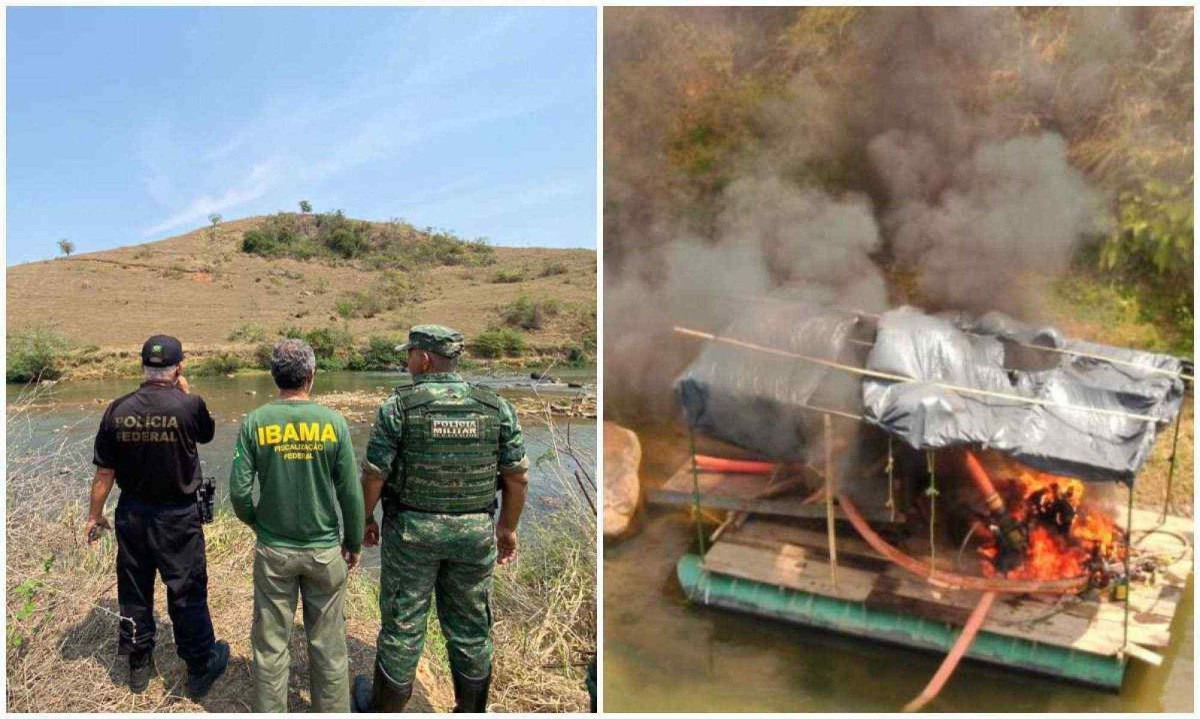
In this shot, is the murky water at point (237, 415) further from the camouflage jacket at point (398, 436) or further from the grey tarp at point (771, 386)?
the grey tarp at point (771, 386)

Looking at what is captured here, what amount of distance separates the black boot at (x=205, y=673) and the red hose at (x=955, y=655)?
3.63 metres

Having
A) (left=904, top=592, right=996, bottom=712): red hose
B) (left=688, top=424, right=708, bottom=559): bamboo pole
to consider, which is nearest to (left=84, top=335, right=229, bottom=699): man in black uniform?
(left=688, top=424, right=708, bottom=559): bamboo pole

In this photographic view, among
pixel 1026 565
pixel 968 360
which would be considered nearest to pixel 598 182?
pixel 968 360

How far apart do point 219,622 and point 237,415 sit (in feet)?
25.5

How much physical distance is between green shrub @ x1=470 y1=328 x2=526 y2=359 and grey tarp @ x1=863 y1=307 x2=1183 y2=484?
13779 millimetres

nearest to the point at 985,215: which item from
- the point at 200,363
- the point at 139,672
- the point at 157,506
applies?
the point at 157,506

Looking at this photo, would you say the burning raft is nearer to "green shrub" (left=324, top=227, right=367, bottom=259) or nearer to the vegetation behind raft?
the vegetation behind raft

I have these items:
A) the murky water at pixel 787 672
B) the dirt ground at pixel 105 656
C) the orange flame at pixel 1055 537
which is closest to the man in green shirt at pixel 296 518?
the dirt ground at pixel 105 656

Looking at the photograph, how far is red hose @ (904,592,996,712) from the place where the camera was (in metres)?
4.13

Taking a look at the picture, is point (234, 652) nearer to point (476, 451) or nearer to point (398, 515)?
point (398, 515)

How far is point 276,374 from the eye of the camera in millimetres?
2379

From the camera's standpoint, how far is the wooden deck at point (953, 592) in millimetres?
4043

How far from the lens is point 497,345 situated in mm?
17953

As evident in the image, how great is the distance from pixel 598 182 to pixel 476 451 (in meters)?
1.72
